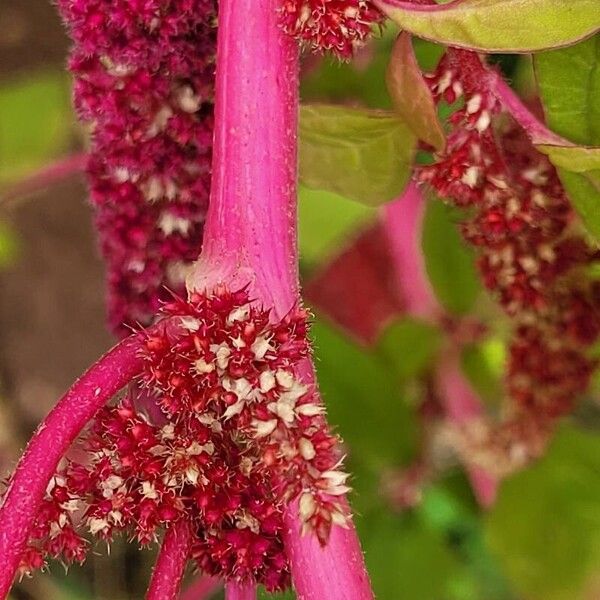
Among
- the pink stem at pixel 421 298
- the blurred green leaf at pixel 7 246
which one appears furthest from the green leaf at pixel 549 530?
the blurred green leaf at pixel 7 246

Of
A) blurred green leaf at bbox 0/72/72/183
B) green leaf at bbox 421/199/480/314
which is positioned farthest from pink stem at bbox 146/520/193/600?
blurred green leaf at bbox 0/72/72/183

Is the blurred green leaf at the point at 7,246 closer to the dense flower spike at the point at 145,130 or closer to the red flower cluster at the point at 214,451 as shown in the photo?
Answer: the dense flower spike at the point at 145,130

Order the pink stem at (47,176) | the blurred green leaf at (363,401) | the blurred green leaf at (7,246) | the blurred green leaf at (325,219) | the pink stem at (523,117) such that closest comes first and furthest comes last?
the pink stem at (523,117) < the pink stem at (47,176) < the blurred green leaf at (363,401) < the blurred green leaf at (325,219) < the blurred green leaf at (7,246)

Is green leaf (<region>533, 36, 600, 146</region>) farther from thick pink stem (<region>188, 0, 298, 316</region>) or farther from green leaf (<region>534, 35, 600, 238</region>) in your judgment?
thick pink stem (<region>188, 0, 298, 316</region>)

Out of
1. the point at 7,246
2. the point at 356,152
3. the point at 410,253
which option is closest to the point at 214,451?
the point at 356,152

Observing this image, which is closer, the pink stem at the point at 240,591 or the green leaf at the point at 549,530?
the pink stem at the point at 240,591

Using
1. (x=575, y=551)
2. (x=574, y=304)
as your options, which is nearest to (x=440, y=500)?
(x=575, y=551)
